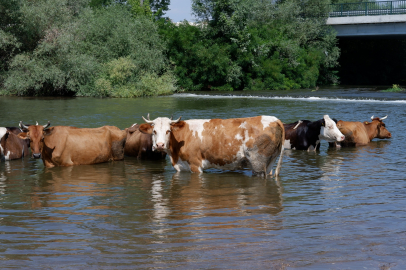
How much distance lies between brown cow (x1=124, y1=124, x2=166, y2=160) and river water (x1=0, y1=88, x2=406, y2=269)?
1.22 ft

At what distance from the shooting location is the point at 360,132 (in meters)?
16.5

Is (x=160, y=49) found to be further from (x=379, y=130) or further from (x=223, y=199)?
(x=223, y=199)

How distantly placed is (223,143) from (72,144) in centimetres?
431

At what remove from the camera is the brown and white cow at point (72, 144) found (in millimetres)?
12297

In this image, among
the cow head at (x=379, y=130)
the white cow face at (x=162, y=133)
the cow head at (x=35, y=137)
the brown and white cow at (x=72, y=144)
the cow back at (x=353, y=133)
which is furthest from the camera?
the cow head at (x=379, y=130)

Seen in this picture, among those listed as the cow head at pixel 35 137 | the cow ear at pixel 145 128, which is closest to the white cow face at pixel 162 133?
the cow ear at pixel 145 128

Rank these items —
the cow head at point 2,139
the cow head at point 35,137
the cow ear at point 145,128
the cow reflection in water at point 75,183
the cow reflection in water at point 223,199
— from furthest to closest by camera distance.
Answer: the cow head at point 2,139
the cow ear at point 145,128
the cow head at point 35,137
the cow reflection in water at point 75,183
the cow reflection in water at point 223,199

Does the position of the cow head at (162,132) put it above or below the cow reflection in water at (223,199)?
above

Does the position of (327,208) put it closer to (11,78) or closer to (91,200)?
(91,200)

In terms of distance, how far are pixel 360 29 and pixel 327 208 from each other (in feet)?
166

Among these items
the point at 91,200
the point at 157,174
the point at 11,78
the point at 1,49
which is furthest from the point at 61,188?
the point at 1,49

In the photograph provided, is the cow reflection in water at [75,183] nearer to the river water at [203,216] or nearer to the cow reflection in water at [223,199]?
the river water at [203,216]

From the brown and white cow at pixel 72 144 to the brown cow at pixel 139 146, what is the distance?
0.58 meters

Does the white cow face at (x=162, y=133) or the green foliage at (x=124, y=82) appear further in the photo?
the green foliage at (x=124, y=82)
